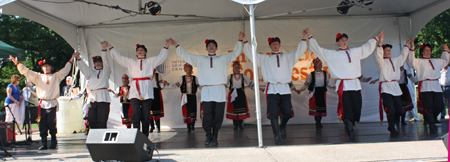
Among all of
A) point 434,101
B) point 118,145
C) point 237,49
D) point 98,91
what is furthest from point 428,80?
point 98,91

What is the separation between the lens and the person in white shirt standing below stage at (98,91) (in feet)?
17.7

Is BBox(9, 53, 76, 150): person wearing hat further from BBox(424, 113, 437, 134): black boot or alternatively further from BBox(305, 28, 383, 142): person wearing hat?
BBox(424, 113, 437, 134): black boot

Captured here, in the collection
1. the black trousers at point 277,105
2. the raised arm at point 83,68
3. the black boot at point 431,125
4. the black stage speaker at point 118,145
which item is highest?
the raised arm at point 83,68

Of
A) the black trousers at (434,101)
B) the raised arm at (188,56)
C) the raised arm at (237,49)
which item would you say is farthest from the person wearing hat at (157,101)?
the black trousers at (434,101)

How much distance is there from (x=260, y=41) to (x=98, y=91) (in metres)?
3.66

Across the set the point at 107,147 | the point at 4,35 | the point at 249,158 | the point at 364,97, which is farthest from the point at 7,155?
the point at 4,35

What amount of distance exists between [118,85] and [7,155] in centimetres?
345

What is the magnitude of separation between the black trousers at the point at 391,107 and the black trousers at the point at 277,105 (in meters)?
1.58

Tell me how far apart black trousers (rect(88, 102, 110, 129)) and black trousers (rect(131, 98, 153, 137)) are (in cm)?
66

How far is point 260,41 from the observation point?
7.42 m

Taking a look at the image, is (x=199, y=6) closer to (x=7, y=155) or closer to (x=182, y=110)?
(x=182, y=110)

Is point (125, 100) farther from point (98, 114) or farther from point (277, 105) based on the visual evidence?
point (277, 105)

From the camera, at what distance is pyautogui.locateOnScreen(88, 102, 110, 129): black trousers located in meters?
5.44

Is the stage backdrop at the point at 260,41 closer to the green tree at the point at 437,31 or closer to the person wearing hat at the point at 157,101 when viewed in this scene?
the person wearing hat at the point at 157,101
